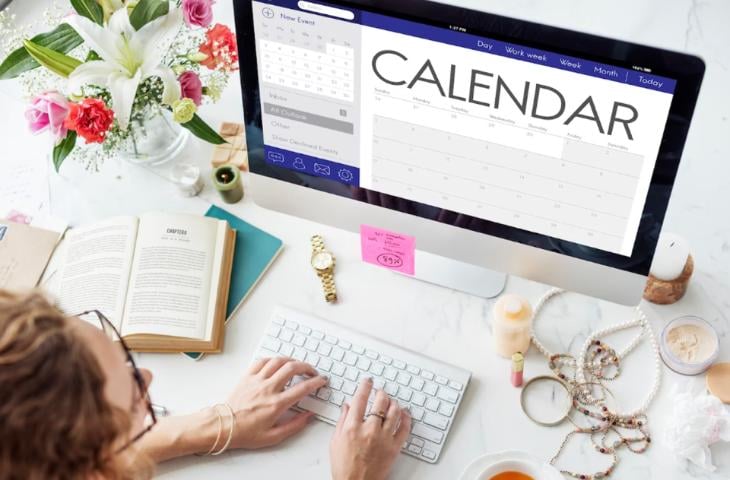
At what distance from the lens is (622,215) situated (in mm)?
1094

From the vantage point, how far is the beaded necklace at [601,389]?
3.95 ft

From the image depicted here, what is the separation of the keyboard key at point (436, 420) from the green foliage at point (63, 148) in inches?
26.9

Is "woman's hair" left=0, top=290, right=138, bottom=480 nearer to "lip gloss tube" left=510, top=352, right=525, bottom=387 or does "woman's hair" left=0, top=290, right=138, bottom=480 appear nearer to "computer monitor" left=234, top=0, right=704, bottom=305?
"computer monitor" left=234, top=0, right=704, bottom=305

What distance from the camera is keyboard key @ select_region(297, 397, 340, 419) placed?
1.26m

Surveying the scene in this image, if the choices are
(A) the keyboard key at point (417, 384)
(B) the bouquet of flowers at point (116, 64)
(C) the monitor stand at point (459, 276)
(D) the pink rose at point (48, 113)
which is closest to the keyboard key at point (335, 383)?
(A) the keyboard key at point (417, 384)

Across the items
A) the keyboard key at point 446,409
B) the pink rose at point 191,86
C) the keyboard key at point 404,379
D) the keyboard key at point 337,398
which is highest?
the pink rose at point 191,86

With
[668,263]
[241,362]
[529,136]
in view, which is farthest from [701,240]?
[241,362]

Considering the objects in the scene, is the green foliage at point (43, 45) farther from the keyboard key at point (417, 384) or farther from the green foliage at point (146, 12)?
the keyboard key at point (417, 384)

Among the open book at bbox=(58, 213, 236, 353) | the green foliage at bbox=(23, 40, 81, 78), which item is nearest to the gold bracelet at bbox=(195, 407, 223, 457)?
the open book at bbox=(58, 213, 236, 353)

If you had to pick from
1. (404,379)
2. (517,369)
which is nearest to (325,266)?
(404,379)

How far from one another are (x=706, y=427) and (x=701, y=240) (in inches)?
13.3

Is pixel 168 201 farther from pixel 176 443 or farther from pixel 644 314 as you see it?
pixel 644 314

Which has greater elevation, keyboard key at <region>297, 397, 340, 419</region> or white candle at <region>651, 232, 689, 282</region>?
white candle at <region>651, 232, 689, 282</region>

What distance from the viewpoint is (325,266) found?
1392 millimetres
